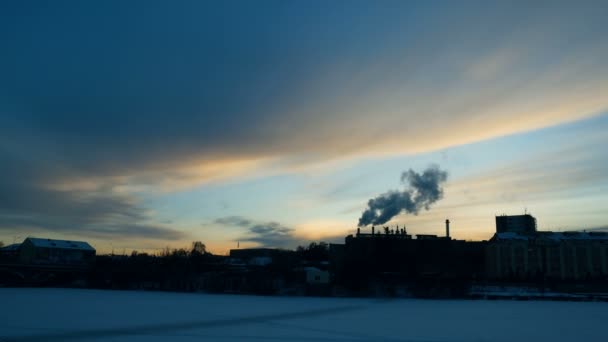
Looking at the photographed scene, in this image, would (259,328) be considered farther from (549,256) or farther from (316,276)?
(549,256)

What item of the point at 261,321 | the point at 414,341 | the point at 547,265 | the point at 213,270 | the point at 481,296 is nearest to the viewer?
the point at 414,341

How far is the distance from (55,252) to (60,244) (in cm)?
400

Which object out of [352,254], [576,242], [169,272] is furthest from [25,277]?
[576,242]

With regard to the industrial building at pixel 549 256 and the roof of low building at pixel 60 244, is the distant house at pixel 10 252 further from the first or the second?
the industrial building at pixel 549 256

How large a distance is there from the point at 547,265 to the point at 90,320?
302 feet

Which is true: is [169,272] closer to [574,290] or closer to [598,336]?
[574,290]

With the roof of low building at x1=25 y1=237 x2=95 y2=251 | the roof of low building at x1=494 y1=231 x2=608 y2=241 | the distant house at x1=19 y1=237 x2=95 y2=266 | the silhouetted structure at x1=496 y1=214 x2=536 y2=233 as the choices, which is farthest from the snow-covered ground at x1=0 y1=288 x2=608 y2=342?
the silhouetted structure at x1=496 y1=214 x2=536 y2=233

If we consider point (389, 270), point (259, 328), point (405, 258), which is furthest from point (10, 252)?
point (259, 328)

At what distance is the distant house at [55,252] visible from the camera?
368ft

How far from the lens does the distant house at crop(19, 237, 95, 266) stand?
11231cm

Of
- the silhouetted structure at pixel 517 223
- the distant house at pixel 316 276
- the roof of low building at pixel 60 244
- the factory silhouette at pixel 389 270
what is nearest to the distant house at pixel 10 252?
the factory silhouette at pixel 389 270

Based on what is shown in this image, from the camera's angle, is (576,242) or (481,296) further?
(576,242)

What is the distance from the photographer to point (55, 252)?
11500cm

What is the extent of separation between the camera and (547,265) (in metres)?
101
